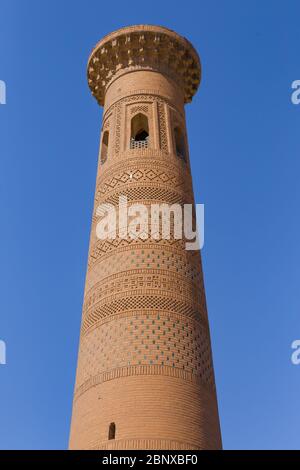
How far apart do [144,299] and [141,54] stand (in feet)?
16.1

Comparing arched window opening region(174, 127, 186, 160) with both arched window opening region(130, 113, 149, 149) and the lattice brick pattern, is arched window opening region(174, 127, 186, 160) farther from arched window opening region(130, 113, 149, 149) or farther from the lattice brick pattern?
the lattice brick pattern

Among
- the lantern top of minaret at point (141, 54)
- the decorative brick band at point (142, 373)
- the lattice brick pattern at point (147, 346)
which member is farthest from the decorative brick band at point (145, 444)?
the lantern top of minaret at point (141, 54)

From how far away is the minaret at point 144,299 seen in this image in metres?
6.38

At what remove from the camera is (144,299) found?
7172 millimetres

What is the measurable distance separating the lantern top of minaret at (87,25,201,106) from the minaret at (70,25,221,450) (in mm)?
24

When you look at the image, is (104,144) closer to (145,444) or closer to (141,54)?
(141,54)

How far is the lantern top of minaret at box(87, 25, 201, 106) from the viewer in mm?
10109

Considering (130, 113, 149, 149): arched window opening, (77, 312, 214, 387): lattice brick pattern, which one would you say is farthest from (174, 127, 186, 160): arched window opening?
(77, 312, 214, 387): lattice brick pattern

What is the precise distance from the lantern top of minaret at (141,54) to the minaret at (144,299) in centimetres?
2

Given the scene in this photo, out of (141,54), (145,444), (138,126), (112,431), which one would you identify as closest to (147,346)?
(112,431)

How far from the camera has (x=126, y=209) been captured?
8102 mm

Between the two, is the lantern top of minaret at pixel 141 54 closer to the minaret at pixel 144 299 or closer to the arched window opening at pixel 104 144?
the minaret at pixel 144 299

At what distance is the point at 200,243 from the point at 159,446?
3.26m
